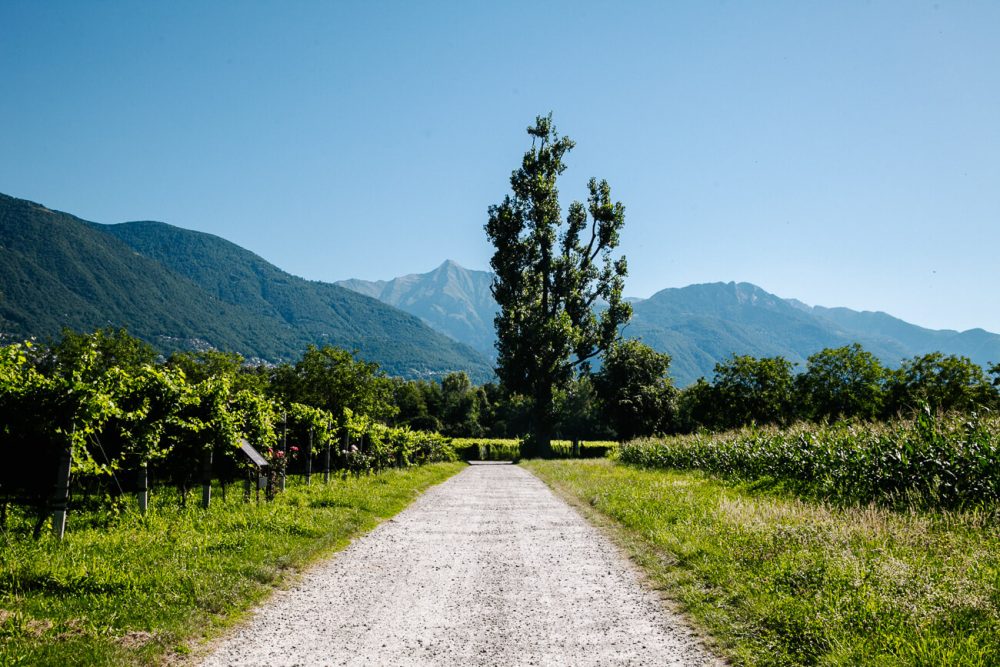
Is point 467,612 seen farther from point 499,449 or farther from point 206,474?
point 499,449

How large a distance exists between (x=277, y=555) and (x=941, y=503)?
42.8 feet

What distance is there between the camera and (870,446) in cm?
1541

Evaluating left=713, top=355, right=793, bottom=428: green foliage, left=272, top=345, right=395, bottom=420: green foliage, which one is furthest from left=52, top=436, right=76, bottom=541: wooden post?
left=713, top=355, right=793, bottom=428: green foliage

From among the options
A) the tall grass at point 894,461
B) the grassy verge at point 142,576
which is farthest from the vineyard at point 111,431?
the tall grass at point 894,461

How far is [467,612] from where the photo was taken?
6516 mm

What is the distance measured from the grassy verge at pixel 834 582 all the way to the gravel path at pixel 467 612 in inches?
23.5

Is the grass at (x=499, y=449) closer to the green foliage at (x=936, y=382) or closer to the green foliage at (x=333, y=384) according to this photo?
the green foliage at (x=936, y=382)

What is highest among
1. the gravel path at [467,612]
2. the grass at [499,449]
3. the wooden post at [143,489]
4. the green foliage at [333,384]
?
the green foliage at [333,384]

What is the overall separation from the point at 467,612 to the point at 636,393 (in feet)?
209

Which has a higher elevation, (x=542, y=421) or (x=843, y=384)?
(x=843, y=384)

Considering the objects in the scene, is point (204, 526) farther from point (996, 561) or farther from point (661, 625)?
point (996, 561)

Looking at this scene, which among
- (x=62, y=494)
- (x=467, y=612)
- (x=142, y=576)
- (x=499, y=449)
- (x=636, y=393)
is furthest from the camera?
(x=499, y=449)

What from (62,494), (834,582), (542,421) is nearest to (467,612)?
(834,582)

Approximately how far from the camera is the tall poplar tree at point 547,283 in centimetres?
5147
